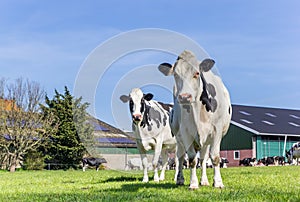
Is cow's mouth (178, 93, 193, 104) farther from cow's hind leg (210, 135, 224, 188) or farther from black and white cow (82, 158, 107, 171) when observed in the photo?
black and white cow (82, 158, 107, 171)

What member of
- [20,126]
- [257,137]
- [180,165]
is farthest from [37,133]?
[180,165]

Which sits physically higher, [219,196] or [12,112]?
[12,112]

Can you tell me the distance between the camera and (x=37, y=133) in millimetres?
38375

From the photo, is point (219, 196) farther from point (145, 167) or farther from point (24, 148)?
point (24, 148)

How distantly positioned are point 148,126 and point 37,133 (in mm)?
29213

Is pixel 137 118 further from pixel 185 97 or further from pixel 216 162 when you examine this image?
pixel 185 97

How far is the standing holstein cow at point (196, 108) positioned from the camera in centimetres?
712

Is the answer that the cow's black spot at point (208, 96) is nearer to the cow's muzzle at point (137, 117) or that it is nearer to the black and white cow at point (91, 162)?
the cow's muzzle at point (137, 117)

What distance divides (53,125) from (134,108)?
3127cm

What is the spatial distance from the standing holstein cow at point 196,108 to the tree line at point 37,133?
93.6 feet

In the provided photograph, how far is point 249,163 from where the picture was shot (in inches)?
1543

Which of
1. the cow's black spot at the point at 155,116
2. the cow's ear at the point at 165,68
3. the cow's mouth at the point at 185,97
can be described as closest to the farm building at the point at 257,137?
the cow's black spot at the point at 155,116

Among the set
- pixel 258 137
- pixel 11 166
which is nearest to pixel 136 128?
pixel 11 166

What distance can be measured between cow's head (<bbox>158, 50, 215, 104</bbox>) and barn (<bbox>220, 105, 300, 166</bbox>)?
116 ft
